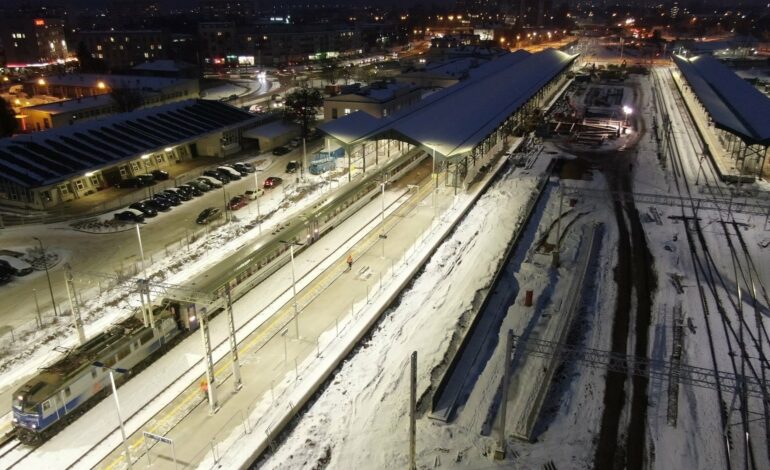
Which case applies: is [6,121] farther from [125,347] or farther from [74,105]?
[125,347]

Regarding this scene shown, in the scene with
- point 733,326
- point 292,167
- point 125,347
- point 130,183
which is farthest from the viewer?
point 292,167

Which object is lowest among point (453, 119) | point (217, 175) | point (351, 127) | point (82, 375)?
point (82, 375)

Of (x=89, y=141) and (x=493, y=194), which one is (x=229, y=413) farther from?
(x=89, y=141)

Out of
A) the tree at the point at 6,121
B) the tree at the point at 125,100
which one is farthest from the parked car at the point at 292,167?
the tree at the point at 6,121

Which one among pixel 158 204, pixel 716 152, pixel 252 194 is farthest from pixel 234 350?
pixel 716 152

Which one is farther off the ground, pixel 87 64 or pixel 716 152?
pixel 87 64

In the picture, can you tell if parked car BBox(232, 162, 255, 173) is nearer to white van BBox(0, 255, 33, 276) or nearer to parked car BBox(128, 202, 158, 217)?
parked car BBox(128, 202, 158, 217)

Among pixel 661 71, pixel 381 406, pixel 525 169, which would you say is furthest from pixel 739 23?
pixel 381 406

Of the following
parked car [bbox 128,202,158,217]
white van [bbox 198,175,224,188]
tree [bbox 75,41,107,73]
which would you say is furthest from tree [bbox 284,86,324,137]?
tree [bbox 75,41,107,73]

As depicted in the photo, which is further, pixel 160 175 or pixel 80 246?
pixel 160 175
